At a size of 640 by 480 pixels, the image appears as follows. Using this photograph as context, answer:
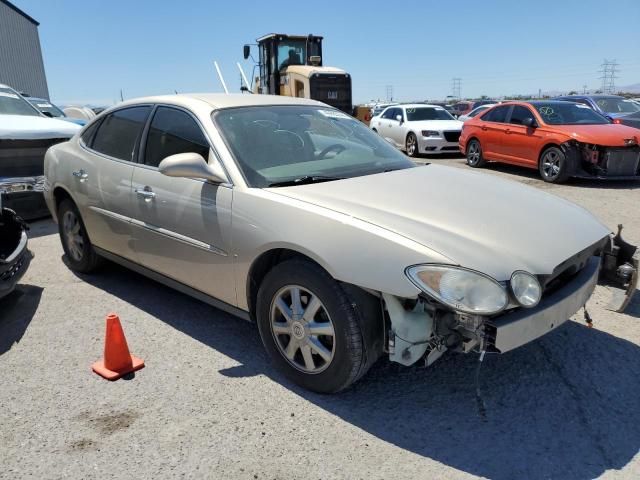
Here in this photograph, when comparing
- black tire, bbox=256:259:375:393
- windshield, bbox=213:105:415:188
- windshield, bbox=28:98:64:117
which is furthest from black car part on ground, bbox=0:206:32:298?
windshield, bbox=28:98:64:117

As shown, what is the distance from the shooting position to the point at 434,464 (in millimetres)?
2449

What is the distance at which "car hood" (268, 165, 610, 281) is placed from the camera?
2.48 m

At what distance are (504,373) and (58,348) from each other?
116 inches

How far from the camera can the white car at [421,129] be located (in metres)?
14.2

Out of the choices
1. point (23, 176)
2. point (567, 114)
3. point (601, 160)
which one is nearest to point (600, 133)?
point (601, 160)

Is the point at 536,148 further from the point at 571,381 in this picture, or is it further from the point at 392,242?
the point at 392,242

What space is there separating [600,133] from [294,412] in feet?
28.9

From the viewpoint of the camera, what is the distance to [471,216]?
9.25ft

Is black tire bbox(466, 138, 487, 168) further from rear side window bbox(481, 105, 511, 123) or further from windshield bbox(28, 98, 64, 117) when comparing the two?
windshield bbox(28, 98, 64, 117)

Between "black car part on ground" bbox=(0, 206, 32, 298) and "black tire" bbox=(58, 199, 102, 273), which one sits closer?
"black car part on ground" bbox=(0, 206, 32, 298)

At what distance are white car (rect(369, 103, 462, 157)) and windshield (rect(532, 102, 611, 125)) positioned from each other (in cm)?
360

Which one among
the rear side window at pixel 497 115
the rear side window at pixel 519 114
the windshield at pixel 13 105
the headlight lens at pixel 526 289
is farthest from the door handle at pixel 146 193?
the rear side window at pixel 497 115

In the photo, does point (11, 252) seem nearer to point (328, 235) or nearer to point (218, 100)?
point (218, 100)

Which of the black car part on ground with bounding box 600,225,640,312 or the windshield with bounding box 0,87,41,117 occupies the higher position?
the windshield with bounding box 0,87,41,117
